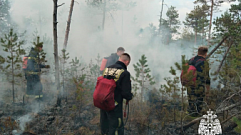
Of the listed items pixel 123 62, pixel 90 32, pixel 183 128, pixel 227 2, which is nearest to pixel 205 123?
pixel 183 128

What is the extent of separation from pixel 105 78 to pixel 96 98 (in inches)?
15.9

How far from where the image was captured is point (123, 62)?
10.9 ft

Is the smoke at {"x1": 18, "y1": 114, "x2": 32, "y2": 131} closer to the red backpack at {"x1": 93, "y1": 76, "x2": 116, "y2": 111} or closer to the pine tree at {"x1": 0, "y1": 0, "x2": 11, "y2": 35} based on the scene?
the red backpack at {"x1": 93, "y1": 76, "x2": 116, "y2": 111}

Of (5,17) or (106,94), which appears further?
(5,17)

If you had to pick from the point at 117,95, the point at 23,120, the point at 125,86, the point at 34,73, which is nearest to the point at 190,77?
the point at 125,86

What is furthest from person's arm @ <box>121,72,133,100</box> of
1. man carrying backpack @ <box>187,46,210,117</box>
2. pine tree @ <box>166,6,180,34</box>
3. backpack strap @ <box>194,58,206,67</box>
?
pine tree @ <box>166,6,180,34</box>

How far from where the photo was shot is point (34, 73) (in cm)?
575

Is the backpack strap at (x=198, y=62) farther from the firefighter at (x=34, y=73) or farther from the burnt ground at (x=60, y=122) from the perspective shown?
the firefighter at (x=34, y=73)

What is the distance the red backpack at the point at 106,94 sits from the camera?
9.54 ft

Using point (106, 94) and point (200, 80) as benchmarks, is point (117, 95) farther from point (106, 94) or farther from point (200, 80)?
point (200, 80)

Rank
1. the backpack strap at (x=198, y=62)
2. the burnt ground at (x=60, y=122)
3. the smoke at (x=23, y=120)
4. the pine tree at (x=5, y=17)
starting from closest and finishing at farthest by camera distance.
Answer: the backpack strap at (x=198, y=62), the burnt ground at (x=60, y=122), the smoke at (x=23, y=120), the pine tree at (x=5, y=17)

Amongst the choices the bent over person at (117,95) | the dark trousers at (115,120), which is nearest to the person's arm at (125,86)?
the bent over person at (117,95)

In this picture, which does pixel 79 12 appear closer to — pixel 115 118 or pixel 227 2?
pixel 227 2

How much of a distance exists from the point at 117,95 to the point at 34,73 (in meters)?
3.94
